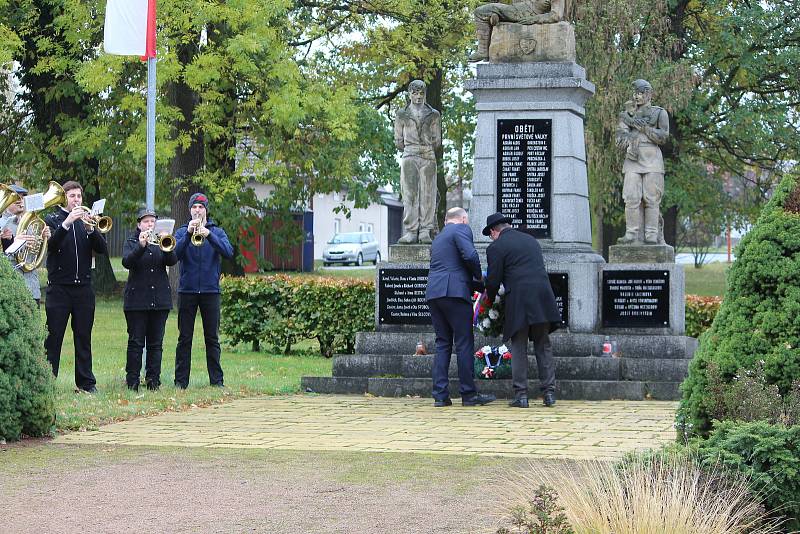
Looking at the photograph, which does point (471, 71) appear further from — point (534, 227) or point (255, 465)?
point (255, 465)

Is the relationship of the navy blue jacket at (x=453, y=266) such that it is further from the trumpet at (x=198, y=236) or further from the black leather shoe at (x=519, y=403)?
the trumpet at (x=198, y=236)

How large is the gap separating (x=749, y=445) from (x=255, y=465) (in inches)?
147

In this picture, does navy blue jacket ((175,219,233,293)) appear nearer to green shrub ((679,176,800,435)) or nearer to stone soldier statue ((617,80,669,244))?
stone soldier statue ((617,80,669,244))

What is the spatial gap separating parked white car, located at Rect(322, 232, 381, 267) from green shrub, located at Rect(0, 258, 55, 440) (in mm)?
47560

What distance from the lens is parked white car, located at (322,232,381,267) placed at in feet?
189

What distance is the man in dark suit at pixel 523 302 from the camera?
12.6m

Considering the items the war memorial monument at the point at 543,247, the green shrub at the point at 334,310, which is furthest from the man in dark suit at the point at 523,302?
the green shrub at the point at 334,310

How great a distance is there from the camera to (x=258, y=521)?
6852mm

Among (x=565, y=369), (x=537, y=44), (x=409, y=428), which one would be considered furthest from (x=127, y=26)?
(x=409, y=428)

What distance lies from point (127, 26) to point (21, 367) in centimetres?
669

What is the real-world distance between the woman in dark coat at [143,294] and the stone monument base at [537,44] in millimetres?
4676

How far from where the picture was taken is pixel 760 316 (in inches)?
263

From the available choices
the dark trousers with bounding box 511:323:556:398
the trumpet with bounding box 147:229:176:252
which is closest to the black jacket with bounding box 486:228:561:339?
the dark trousers with bounding box 511:323:556:398

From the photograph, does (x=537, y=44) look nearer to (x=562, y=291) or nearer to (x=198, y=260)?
(x=562, y=291)
